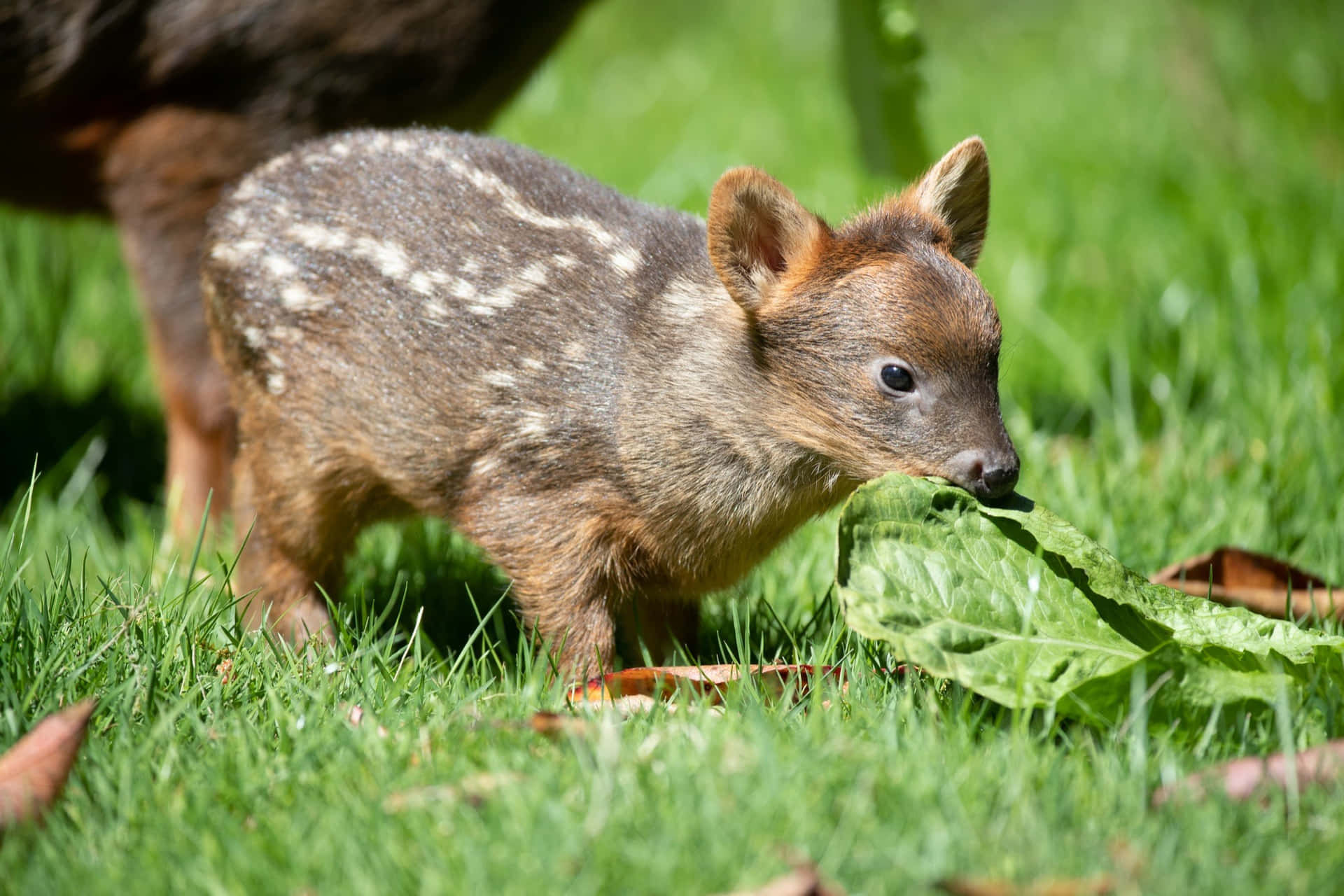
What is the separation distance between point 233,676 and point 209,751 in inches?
15.5

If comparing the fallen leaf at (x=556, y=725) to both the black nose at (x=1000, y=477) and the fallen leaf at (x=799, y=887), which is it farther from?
the black nose at (x=1000, y=477)

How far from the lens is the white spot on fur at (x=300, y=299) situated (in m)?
3.63

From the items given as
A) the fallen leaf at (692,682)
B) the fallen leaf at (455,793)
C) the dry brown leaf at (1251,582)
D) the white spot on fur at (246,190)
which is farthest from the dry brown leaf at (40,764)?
the dry brown leaf at (1251,582)

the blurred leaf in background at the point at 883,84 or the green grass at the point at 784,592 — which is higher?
the blurred leaf in background at the point at 883,84

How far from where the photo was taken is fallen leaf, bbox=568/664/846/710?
9.78 feet

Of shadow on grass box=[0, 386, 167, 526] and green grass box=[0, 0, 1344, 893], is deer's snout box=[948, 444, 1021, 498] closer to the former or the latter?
green grass box=[0, 0, 1344, 893]

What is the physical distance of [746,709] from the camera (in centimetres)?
272

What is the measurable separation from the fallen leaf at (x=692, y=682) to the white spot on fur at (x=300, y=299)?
128cm

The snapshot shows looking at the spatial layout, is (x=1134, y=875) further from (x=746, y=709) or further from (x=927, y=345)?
(x=927, y=345)

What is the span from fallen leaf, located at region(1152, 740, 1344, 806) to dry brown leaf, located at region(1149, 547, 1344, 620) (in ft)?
3.52

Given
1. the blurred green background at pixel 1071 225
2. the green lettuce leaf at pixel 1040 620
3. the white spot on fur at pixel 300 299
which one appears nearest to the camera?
the green lettuce leaf at pixel 1040 620

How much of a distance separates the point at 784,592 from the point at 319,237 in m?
1.64

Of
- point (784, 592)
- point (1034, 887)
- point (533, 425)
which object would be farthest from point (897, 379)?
point (1034, 887)

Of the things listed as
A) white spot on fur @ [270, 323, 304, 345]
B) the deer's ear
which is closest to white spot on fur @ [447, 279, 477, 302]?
white spot on fur @ [270, 323, 304, 345]
